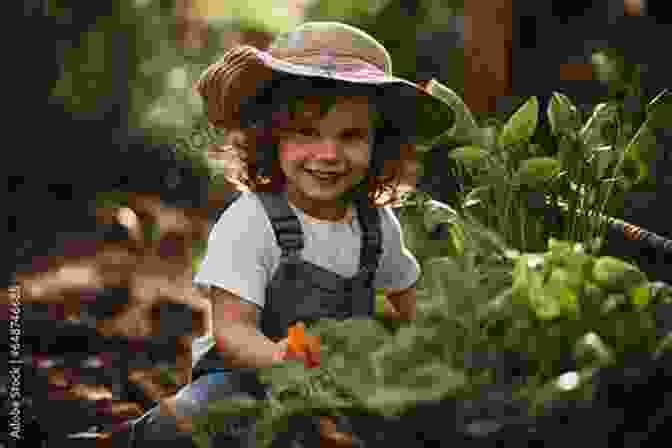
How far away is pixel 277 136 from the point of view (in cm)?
140

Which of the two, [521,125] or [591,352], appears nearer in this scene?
[591,352]

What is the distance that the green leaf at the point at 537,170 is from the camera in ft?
3.86

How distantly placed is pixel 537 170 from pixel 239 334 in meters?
0.39

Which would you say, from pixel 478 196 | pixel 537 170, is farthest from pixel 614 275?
pixel 478 196

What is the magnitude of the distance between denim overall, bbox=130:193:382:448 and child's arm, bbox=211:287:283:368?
0.04m

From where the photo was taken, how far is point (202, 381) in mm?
1330

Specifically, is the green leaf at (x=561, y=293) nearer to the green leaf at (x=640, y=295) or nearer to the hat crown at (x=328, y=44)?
the green leaf at (x=640, y=295)

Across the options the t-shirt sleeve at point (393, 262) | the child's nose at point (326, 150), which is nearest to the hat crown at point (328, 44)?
the child's nose at point (326, 150)

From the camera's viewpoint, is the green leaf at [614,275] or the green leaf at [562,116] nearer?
the green leaf at [614,275]

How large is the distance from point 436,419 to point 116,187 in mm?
2703

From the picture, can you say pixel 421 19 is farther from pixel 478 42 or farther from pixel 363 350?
pixel 363 350

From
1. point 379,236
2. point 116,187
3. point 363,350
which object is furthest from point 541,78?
point 363,350

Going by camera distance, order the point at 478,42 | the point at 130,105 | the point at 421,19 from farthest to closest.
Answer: the point at 130,105 < the point at 421,19 < the point at 478,42

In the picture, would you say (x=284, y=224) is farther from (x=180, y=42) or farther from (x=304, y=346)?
(x=180, y=42)
